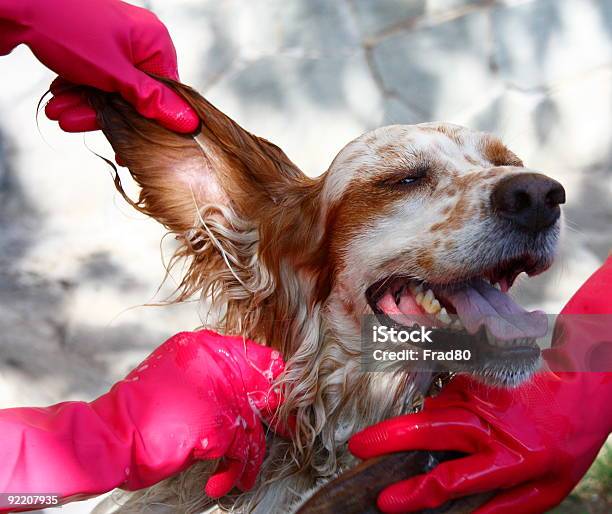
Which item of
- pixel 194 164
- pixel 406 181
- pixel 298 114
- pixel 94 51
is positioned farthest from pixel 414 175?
pixel 298 114

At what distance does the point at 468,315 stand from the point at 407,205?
0.86 feet

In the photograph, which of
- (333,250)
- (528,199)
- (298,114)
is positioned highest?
(298,114)

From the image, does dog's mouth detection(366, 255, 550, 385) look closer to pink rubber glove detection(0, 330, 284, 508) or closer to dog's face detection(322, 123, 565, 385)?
dog's face detection(322, 123, 565, 385)

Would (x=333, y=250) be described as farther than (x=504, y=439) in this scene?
Yes

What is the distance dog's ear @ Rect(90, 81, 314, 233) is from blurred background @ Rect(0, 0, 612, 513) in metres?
1.19

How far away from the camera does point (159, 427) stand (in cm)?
185

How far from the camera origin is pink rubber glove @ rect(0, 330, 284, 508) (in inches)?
68.9

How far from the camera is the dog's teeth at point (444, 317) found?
6.08 ft

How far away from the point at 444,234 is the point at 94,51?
2.64ft

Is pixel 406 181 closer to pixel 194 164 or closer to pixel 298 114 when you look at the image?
pixel 194 164

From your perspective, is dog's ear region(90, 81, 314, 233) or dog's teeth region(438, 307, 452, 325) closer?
dog's teeth region(438, 307, 452, 325)

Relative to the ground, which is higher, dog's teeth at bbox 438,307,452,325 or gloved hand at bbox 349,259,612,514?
dog's teeth at bbox 438,307,452,325

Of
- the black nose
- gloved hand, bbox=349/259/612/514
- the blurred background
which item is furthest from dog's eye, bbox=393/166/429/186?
the blurred background

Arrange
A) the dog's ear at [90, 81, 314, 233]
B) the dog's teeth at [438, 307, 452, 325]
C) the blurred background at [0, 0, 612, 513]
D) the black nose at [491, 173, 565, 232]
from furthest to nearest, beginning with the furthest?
the blurred background at [0, 0, 612, 513] → the dog's ear at [90, 81, 314, 233] → the dog's teeth at [438, 307, 452, 325] → the black nose at [491, 173, 565, 232]
